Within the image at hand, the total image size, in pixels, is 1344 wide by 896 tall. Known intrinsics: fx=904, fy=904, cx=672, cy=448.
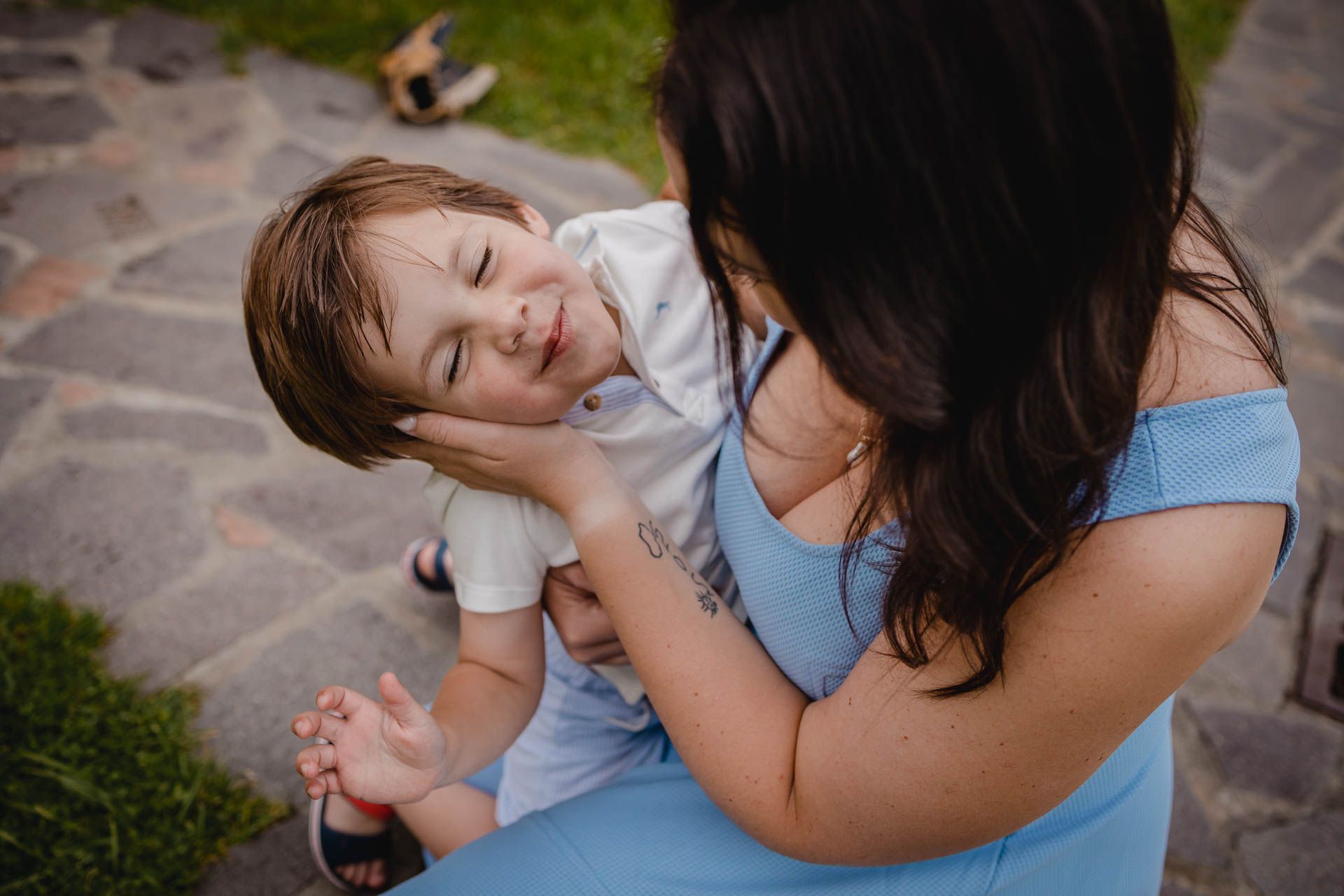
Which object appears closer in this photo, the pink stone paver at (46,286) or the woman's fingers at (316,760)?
the woman's fingers at (316,760)

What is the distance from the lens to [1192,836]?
2090 mm

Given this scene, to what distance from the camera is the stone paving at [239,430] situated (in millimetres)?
2172

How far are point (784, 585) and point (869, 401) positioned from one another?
1.53 feet

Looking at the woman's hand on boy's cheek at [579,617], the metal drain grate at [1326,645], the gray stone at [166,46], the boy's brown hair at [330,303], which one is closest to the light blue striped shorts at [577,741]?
the woman's hand on boy's cheek at [579,617]

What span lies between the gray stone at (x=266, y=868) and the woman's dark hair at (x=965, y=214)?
1.59m

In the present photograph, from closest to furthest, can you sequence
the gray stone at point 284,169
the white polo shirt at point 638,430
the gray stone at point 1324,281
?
1. the white polo shirt at point 638,430
2. the gray stone at point 284,169
3. the gray stone at point 1324,281

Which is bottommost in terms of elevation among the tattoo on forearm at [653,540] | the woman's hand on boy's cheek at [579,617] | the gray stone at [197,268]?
the gray stone at [197,268]

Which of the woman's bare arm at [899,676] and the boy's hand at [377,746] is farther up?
the woman's bare arm at [899,676]

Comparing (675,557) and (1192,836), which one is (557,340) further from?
(1192,836)

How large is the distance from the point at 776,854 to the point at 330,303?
41.8 inches

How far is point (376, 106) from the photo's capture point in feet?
13.2

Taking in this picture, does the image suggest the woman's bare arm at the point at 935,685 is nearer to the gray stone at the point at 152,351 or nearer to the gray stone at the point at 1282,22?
the gray stone at the point at 152,351

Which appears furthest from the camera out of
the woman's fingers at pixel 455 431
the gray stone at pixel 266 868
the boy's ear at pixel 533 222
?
the gray stone at pixel 266 868

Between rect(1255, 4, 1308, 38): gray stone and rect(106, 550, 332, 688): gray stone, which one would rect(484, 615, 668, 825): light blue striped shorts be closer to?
rect(106, 550, 332, 688): gray stone
